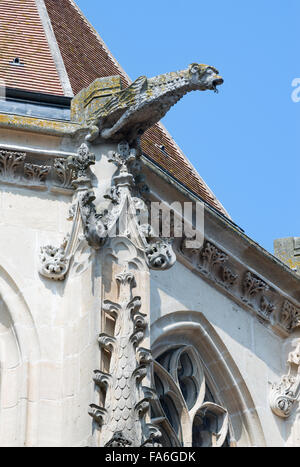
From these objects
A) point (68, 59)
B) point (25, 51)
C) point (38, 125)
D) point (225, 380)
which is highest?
point (68, 59)

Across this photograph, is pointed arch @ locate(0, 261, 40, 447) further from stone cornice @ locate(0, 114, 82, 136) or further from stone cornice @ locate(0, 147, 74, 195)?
stone cornice @ locate(0, 114, 82, 136)

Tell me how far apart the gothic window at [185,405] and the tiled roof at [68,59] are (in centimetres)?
200

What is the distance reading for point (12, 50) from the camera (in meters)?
19.7

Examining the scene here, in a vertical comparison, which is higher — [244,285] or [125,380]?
[244,285]

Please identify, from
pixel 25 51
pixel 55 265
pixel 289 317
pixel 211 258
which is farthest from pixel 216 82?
pixel 289 317

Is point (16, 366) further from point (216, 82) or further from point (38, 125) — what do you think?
point (216, 82)

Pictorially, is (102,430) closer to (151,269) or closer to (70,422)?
(70,422)

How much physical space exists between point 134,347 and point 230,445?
3.63m

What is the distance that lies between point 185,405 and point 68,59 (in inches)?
180

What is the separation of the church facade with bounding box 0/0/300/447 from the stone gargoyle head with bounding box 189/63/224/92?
0.01 meters

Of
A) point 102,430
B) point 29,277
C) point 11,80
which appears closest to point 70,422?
point 102,430

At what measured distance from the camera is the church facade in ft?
53.3

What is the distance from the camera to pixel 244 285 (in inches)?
Answer: 786

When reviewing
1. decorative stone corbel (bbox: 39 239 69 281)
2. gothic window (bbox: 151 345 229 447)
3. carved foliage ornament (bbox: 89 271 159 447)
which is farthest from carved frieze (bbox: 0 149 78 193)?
gothic window (bbox: 151 345 229 447)
